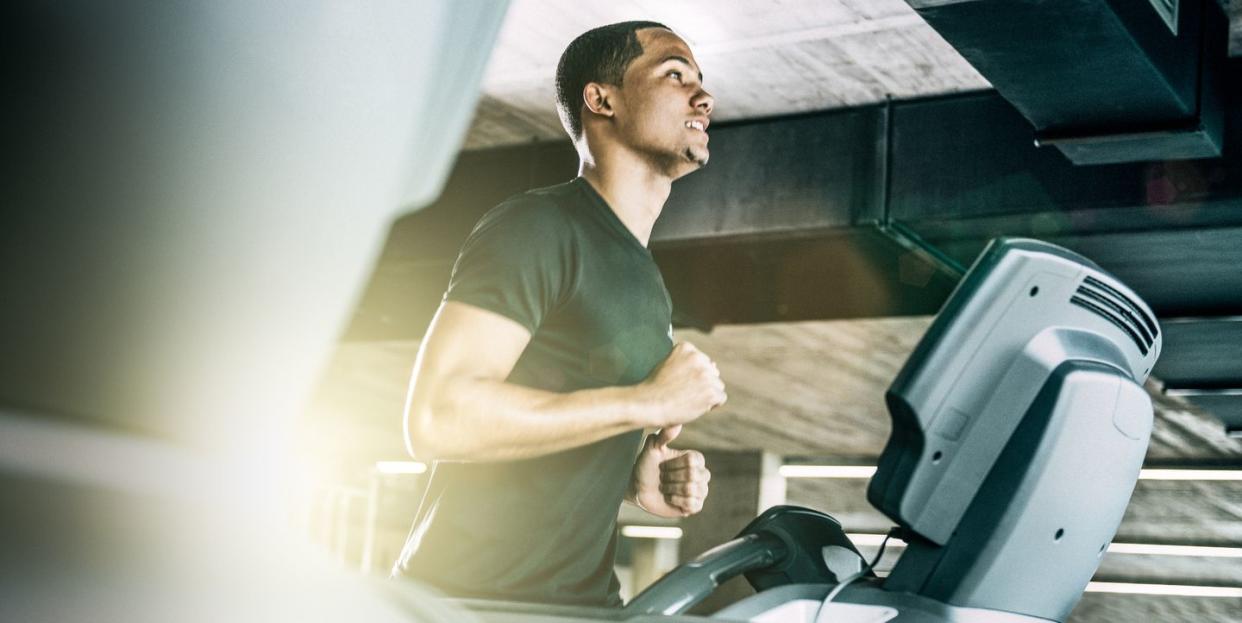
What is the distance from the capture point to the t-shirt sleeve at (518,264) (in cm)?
158

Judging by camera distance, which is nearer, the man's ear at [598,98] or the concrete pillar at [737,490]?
the man's ear at [598,98]

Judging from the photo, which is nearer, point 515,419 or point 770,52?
point 515,419

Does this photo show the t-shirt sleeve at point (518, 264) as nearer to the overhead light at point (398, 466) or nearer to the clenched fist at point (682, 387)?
the clenched fist at point (682, 387)

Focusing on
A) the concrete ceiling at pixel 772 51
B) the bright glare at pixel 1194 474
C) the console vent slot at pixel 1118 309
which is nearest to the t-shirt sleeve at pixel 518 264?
the console vent slot at pixel 1118 309

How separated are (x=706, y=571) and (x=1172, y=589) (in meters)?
14.7

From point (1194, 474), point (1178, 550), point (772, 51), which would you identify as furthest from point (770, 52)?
point (1178, 550)

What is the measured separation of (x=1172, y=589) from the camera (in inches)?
581

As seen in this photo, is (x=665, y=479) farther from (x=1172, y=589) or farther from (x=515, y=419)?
(x=1172, y=589)

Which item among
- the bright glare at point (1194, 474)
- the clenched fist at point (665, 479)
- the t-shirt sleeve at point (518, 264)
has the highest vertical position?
the t-shirt sleeve at point (518, 264)

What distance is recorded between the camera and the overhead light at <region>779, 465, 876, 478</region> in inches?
495

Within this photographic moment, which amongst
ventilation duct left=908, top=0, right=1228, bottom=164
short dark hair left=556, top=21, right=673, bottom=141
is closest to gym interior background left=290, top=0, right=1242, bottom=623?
ventilation duct left=908, top=0, right=1228, bottom=164

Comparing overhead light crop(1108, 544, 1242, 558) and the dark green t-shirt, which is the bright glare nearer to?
overhead light crop(1108, 544, 1242, 558)

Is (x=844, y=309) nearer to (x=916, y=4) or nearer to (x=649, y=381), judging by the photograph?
(x=916, y=4)

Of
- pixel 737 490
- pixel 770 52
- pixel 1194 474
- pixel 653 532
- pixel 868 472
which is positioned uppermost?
pixel 770 52
